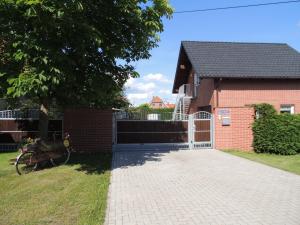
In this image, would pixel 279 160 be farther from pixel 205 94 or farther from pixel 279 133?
pixel 205 94

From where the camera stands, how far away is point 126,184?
33.5 ft

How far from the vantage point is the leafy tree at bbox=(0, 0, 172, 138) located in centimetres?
994

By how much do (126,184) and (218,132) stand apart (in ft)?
29.6

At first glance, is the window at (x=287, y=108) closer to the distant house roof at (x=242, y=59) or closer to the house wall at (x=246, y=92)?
the house wall at (x=246, y=92)

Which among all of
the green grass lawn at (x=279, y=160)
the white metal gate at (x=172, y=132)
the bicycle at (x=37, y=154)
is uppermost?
the white metal gate at (x=172, y=132)

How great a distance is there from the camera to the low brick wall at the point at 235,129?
60.0 feet

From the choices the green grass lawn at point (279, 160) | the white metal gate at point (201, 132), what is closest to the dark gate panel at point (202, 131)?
the white metal gate at point (201, 132)

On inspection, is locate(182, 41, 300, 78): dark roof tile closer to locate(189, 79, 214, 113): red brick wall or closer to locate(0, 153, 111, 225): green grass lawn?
locate(189, 79, 214, 113): red brick wall

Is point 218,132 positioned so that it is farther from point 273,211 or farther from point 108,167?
point 273,211

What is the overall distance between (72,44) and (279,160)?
8874 mm

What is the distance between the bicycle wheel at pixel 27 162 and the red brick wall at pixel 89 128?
4.41m

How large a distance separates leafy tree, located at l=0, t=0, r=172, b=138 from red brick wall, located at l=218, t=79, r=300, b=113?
9.79m

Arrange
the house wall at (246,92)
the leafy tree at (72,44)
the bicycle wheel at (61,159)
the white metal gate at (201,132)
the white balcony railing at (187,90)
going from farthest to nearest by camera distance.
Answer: the white balcony railing at (187,90)
the house wall at (246,92)
the white metal gate at (201,132)
the bicycle wheel at (61,159)
the leafy tree at (72,44)

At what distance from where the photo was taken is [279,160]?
15.4 meters
